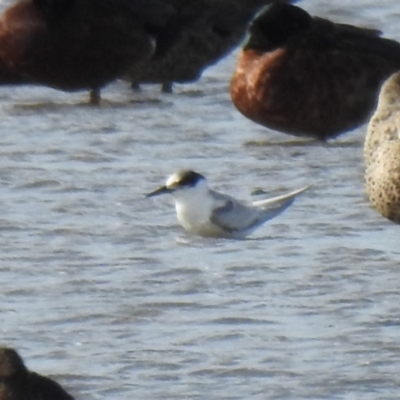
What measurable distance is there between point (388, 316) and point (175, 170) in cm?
258

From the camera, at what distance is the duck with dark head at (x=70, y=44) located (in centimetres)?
1009

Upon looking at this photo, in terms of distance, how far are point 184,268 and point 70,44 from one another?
147 inches

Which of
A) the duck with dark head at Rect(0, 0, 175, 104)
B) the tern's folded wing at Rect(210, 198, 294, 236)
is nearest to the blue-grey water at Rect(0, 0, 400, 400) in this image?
the tern's folded wing at Rect(210, 198, 294, 236)

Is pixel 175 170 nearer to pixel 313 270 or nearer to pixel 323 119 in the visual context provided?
pixel 323 119

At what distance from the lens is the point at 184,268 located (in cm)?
659

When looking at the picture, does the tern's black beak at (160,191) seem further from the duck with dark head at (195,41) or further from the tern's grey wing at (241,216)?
the duck with dark head at (195,41)

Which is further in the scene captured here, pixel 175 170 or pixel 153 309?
pixel 175 170

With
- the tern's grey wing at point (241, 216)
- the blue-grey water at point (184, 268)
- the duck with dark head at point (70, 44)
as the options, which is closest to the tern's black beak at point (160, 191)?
the blue-grey water at point (184, 268)

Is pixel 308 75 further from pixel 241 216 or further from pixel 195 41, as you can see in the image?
pixel 241 216

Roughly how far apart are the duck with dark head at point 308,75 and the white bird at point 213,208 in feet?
4.86

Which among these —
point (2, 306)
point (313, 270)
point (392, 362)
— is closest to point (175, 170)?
point (313, 270)

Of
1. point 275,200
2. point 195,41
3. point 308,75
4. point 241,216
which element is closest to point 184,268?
point 241,216

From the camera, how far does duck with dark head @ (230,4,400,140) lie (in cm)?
898

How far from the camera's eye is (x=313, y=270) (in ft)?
21.4
